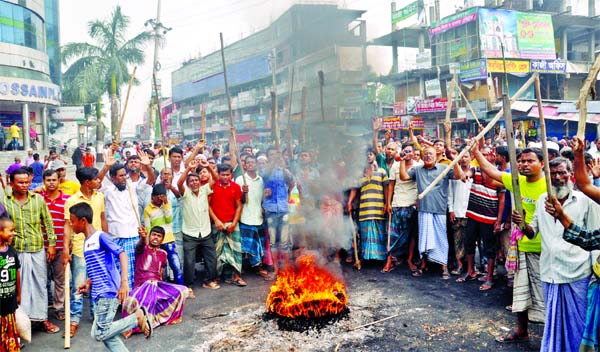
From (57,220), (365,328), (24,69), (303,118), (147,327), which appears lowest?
(365,328)

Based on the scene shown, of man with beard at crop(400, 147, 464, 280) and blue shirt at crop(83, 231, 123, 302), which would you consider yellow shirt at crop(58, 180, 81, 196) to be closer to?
blue shirt at crop(83, 231, 123, 302)

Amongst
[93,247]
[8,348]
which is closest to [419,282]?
[93,247]

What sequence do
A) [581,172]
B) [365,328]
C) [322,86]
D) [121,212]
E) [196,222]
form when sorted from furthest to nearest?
[322,86], [196,222], [121,212], [365,328], [581,172]

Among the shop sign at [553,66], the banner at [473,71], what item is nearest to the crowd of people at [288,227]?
the banner at [473,71]

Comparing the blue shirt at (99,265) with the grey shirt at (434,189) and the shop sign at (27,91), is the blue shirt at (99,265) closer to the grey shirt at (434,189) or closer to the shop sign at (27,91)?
the grey shirt at (434,189)

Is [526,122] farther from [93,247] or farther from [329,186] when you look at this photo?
[93,247]

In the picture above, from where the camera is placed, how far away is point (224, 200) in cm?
682

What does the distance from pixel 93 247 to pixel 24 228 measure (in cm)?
142

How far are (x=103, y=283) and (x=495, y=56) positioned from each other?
91.1ft

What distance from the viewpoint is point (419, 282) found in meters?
6.60

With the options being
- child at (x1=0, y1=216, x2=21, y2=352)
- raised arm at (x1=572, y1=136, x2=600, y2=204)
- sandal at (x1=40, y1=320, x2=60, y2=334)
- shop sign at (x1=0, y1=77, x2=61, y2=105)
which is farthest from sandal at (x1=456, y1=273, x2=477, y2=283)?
shop sign at (x1=0, y1=77, x2=61, y2=105)

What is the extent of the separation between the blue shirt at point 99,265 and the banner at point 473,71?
1012 inches

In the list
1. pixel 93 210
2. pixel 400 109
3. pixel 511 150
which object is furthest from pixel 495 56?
pixel 93 210

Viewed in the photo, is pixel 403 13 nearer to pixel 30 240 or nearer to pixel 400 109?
pixel 400 109
